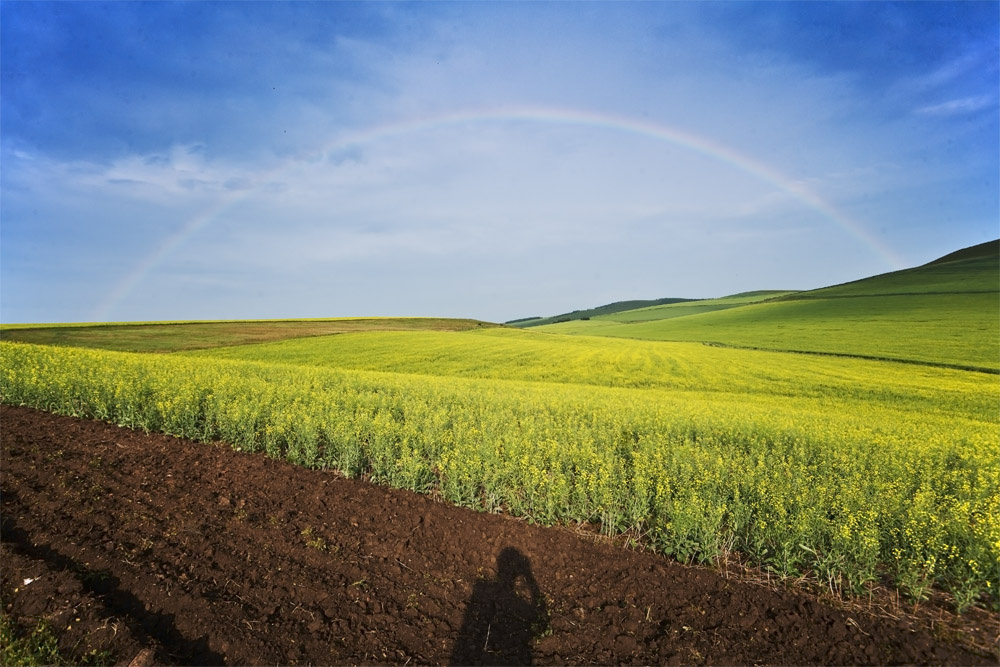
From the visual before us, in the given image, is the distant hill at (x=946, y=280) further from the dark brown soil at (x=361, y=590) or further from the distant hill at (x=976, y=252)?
the dark brown soil at (x=361, y=590)

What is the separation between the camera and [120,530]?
6559 millimetres

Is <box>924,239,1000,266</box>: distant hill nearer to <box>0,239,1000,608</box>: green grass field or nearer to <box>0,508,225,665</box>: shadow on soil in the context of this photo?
<box>0,239,1000,608</box>: green grass field

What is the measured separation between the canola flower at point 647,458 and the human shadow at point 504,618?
Answer: 152 centimetres

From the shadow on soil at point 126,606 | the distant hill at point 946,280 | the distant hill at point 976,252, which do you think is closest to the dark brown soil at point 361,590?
the shadow on soil at point 126,606

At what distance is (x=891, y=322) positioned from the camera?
192 feet

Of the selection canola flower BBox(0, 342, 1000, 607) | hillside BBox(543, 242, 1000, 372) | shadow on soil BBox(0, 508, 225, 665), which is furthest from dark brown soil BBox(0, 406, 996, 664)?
hillside BBox(543, 242, 1000, 372)

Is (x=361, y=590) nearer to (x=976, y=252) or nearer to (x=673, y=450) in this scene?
(x=673, y=450)

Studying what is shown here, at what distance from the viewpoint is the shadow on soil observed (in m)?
4.62

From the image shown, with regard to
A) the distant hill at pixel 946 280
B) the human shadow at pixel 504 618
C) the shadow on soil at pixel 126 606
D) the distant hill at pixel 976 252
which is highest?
the distant hill at pixel 976 252

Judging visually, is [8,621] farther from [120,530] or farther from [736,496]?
[736,496]

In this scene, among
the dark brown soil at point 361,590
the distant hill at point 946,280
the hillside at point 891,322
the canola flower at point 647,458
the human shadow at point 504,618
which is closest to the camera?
the dark brown soil at point 361,590

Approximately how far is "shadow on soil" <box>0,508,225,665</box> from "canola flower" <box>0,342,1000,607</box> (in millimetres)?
4222

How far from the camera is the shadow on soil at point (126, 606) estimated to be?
15.1 ft

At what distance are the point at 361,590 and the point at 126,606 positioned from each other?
2.44 meters
